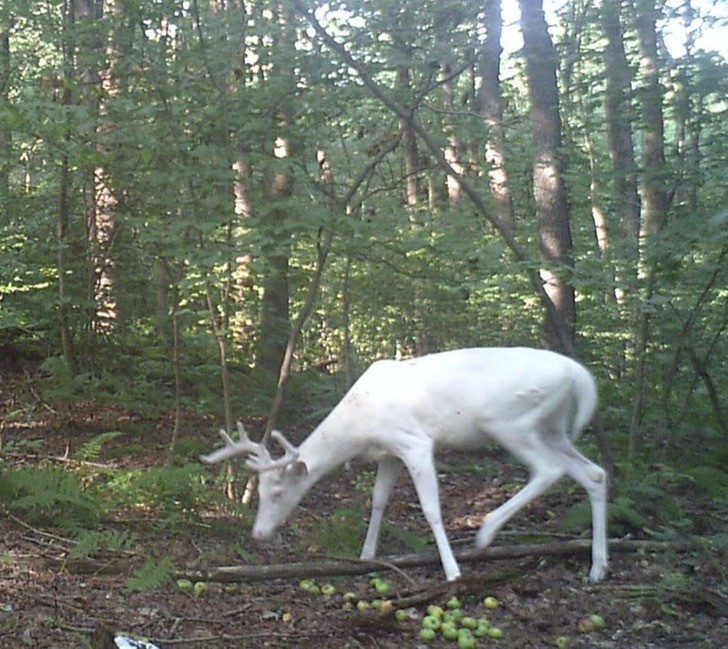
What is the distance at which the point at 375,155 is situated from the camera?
7926mm

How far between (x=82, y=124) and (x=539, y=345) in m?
6.39

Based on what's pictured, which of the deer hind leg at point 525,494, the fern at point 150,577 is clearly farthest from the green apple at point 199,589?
the deer hind leg at point 525,494

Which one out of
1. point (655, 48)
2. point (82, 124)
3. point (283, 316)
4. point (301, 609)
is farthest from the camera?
point (283, 316)

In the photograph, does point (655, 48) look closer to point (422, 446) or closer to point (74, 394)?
point (422, 446)

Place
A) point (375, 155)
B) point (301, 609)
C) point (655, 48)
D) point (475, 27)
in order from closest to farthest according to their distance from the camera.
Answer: point (301, 609), point (475, 27), point (375, 155), point (655, 48)

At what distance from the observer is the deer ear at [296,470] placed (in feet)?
20.6

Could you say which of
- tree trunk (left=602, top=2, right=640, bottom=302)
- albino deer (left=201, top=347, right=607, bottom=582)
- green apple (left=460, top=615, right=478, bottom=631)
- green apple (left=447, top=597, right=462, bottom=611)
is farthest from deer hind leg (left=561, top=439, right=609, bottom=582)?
tree trunk (left=602, top=2, right=640, bottom=302)

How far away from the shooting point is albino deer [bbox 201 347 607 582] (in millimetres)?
6094

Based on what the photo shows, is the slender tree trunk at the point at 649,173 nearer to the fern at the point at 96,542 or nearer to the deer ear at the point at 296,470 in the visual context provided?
the deer ear at the point at 296,470

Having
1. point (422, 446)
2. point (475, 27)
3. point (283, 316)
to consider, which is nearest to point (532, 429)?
point (422, 446)

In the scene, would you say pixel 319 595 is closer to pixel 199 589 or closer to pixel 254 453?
pixel 199 589

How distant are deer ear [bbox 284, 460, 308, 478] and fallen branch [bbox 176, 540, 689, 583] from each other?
1.95 ft

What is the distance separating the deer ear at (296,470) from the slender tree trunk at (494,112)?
10.1 ft

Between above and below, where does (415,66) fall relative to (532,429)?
above
